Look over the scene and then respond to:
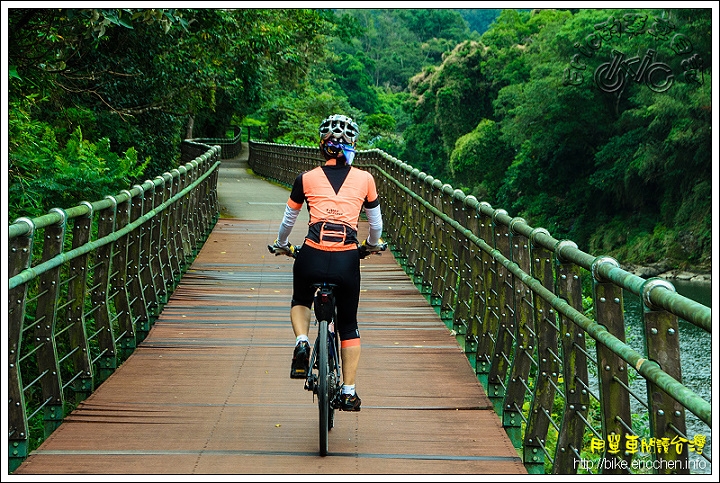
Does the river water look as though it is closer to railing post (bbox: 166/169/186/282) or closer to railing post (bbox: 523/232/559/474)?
railing post (bbox: 166/169/186/282)

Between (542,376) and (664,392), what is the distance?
80.0 inches

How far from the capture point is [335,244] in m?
5.77

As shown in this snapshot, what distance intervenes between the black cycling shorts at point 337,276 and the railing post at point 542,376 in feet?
3.42

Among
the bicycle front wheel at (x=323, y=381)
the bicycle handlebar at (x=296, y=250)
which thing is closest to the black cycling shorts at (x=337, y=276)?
the bicycle handlebar at (x=296, y=250)

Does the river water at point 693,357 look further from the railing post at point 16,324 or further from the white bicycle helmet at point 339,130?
the railing post at point 16,324

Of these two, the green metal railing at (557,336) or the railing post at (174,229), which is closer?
the green metal railing at (557,336)

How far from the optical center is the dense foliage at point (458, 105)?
42.4 feet

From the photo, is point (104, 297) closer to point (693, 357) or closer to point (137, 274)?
point (137, 274)

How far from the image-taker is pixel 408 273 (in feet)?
43.5

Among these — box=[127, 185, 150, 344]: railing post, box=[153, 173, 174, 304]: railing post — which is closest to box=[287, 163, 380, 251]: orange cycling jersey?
box=[127, 185, 150, 344]: railing post

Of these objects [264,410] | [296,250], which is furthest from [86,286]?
[296,250]

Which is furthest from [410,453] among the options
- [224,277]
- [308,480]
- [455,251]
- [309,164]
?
[309,164]

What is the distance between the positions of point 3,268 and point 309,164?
2310cm

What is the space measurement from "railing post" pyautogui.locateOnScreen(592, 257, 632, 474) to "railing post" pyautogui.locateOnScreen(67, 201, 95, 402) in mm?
3707
